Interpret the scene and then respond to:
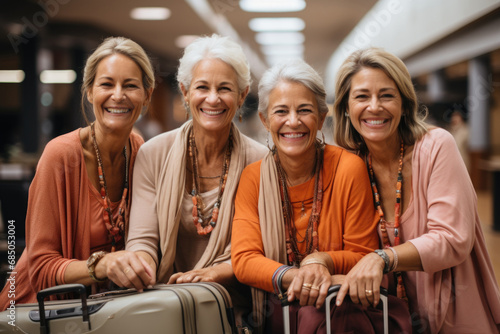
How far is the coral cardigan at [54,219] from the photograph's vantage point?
1728 mm

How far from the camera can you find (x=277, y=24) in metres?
6.71

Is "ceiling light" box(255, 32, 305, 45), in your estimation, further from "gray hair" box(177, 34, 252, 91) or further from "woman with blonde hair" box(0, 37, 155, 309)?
"woman with blonde hair" box(0, 37, 155, 309)

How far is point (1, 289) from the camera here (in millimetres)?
1871

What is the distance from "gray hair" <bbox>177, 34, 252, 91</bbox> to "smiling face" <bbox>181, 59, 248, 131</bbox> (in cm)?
2

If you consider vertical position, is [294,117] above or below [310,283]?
above

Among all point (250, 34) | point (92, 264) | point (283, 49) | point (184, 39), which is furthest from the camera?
point (283, 49)

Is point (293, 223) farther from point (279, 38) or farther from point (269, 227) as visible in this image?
point (279, 38)

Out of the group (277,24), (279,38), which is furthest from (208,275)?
(279,38)

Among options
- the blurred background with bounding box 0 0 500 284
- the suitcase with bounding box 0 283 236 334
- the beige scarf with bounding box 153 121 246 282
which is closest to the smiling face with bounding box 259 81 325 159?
the beige scarf with bounding box 153 121 246 282

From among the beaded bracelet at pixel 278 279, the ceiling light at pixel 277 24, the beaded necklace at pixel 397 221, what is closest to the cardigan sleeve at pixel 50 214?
the beaded bracelet at pixel 278 279

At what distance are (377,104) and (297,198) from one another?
1.57 ft

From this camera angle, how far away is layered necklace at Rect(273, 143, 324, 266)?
1.70m

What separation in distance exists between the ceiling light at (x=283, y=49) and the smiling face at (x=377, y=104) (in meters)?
6.85

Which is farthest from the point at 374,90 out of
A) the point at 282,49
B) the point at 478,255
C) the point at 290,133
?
the point at 282,49
